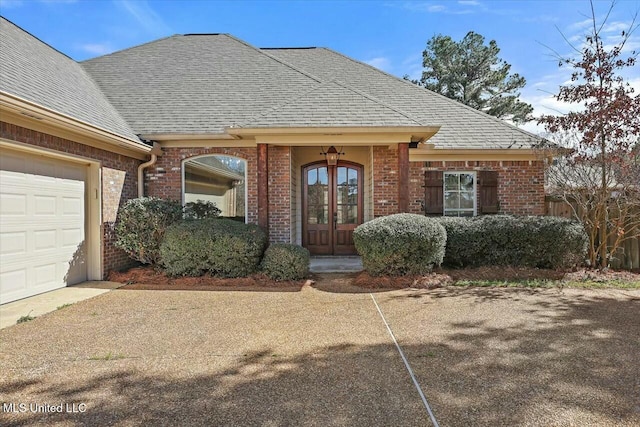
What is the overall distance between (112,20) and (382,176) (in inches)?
310

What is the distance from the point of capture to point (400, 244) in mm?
6438

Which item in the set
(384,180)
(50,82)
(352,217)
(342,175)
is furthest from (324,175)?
(50,82)

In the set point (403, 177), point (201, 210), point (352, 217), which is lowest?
point (352, 217)

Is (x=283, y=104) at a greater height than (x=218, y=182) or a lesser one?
greater

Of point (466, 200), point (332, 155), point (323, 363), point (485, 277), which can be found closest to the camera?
point (323, 363)

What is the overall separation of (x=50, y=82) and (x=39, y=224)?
294cm

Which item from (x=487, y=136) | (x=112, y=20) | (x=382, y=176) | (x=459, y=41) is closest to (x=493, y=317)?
(x=382, y=176)

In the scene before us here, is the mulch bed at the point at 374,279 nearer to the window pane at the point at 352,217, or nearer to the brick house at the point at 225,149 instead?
the brick house at the point at 225,149

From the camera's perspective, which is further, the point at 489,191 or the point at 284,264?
the point at 489,191

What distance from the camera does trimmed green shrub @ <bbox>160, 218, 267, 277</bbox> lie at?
22.0 ft

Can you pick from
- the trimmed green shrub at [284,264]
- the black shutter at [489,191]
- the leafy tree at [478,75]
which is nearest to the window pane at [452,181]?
the black shutter at [489,191]

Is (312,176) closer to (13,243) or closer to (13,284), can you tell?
(13,243)

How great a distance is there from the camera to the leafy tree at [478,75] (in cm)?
2328

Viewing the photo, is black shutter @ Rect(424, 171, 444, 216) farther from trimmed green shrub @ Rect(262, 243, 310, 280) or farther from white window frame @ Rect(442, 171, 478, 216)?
trimmed green shrub @ Rect(262, 243, 310, 280)
